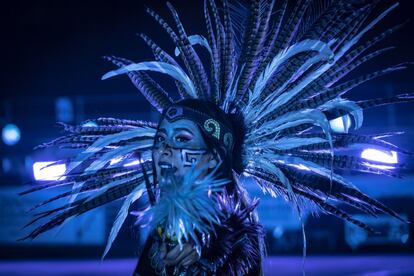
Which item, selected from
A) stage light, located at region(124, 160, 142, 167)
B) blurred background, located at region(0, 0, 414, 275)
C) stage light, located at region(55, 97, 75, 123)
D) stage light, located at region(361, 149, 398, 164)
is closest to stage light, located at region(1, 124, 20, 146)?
blurred background, located at region(0, 0, 414, 275)

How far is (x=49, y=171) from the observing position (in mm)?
2191

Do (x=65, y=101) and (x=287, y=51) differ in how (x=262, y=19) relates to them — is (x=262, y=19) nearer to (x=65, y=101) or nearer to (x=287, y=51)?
(x=287, y=51)

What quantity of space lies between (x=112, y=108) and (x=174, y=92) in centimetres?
201

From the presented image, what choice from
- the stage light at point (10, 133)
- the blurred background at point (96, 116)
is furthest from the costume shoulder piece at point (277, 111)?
the stage light at point (10, 133)

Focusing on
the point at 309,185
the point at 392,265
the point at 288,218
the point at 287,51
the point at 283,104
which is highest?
the point at 287,51

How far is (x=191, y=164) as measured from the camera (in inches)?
67.3

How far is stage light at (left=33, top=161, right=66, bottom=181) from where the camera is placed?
200 centimetres

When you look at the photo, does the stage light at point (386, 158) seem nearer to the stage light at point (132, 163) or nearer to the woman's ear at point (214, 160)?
the woman's ear at point (214, 160)

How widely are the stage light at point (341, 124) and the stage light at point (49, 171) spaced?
1011 mm

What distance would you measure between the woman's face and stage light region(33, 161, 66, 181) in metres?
0.44

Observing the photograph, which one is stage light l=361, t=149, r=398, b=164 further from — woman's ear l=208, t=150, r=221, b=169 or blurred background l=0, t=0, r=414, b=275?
blurred background l=0, t=0, r=414, b=275

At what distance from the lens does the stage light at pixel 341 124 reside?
1924 millimetres

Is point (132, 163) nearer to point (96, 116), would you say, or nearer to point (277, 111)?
point (277, 111)

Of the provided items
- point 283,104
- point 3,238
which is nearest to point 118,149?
point 283,104
